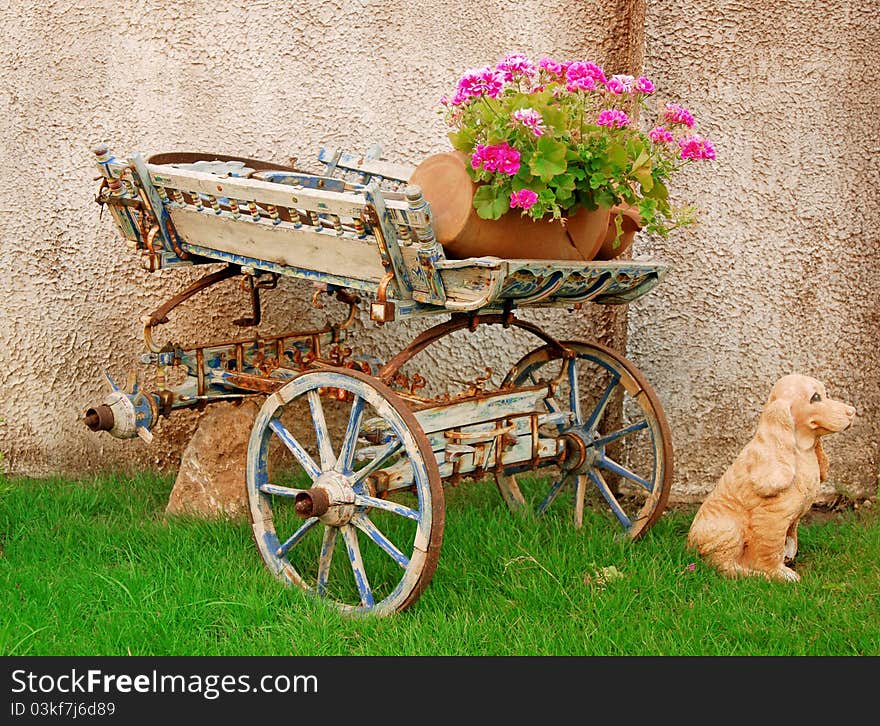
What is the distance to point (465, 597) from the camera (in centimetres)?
318

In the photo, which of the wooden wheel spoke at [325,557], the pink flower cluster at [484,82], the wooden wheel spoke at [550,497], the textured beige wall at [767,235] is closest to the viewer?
the pink flower cluster at [484,82]

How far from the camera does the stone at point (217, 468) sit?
3873 millimetres

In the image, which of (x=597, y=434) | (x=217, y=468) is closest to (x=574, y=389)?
(x=597, y=434)

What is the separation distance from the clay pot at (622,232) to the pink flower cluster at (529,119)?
20.0 inches

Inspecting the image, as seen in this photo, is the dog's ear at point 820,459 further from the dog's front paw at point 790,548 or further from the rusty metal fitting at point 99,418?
the rusty metal fitting at point 99,418

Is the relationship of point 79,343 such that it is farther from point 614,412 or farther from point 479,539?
point 614,412

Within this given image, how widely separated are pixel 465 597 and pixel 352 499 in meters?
0.50

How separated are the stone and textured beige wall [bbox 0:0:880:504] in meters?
0.54

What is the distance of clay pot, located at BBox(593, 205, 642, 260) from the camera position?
3.27 meters

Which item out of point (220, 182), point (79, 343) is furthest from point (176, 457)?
point (220, 182)

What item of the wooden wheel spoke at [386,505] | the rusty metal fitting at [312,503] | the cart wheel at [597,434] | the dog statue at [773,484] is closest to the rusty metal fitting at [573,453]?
the cart wheel at [597,434]

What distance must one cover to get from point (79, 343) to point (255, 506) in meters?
1.61

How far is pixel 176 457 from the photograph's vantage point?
4.50 metres

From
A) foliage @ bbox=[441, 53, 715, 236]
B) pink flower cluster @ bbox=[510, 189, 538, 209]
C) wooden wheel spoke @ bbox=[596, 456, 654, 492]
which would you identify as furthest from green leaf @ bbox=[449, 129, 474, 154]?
wooden wheel spoke @ bbox=[596, 456, 654, 492]
